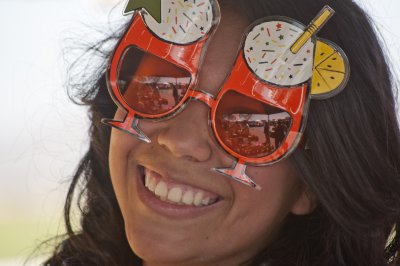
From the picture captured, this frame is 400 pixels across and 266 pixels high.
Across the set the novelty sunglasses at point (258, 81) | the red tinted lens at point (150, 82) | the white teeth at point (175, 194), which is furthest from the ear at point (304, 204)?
the red tinted lens at point (150, 82)

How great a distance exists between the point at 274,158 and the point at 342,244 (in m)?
0.35

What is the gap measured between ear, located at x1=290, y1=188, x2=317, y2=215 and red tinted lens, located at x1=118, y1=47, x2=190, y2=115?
1.42 ft

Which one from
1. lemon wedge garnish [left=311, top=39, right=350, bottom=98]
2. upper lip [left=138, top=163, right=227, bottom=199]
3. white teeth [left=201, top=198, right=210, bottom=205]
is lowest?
white teeth [left=201, top=198, right=210, bottom=205]

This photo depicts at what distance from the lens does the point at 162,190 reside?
6.13ft

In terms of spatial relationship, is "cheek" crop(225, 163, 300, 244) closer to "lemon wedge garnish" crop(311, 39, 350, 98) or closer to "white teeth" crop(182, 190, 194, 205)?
"white teeth" crop(182, 190, 194, 205)

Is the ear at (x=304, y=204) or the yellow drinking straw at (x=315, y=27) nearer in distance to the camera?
the yellow drinking straw at (x=315, y=27)

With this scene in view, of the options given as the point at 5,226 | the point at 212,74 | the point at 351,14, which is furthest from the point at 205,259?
the point at 5,226

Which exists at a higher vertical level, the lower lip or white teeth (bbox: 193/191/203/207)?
white teeth (bbox: 193/191/203/207)

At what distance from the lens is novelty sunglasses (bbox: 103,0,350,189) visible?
176cm

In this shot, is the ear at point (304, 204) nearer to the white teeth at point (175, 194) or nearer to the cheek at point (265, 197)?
the cheek at point (265, 197)

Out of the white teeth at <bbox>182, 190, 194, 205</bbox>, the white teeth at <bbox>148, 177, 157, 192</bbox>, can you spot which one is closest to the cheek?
the white teeth at <bbox>182, 190, 194, 205</bbox>

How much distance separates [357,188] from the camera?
71.6 inches

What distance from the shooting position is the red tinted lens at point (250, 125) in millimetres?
1764

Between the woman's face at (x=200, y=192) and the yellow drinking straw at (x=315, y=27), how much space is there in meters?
0.16
